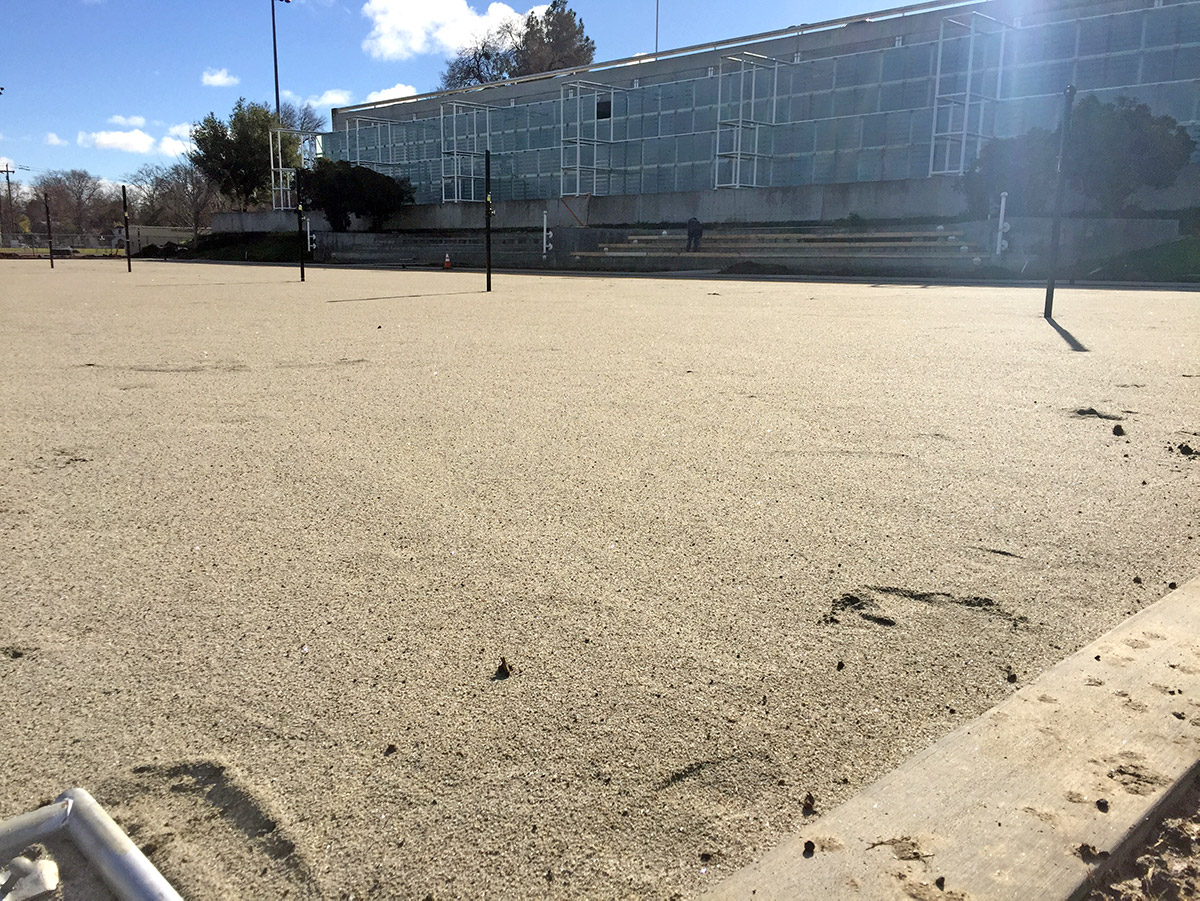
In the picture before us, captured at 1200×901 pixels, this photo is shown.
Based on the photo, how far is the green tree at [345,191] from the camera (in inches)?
2376

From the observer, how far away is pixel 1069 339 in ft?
40.2

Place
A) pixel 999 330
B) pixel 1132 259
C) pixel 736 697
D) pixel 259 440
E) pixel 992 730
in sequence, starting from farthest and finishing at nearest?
1. pixel 1132 259
2. pixel 999 330
3. pixel 259 440
4. pixel 736 697
5. pixel 992 730

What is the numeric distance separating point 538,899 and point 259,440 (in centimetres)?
463

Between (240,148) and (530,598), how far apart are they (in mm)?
80131

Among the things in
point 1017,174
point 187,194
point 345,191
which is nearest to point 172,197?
point 187,194

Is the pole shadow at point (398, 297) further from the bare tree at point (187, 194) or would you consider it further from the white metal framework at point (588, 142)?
the bare tree at point (187, 194)

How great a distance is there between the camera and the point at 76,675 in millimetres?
2873

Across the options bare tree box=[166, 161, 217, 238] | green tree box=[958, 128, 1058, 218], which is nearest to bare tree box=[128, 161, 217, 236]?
bare tree box=[166, 161, 217, 238]

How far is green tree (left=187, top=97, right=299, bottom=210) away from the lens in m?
75.5

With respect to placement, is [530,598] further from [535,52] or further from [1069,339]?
[535,52]

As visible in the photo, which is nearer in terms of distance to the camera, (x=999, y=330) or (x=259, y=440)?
(x=259, y=440)

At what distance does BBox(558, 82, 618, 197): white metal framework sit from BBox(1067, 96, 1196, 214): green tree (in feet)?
90.9

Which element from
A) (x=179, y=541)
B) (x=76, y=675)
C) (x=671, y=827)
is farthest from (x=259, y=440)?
(x=671, y=827)

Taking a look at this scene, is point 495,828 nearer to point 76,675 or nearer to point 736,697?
point 736,697
